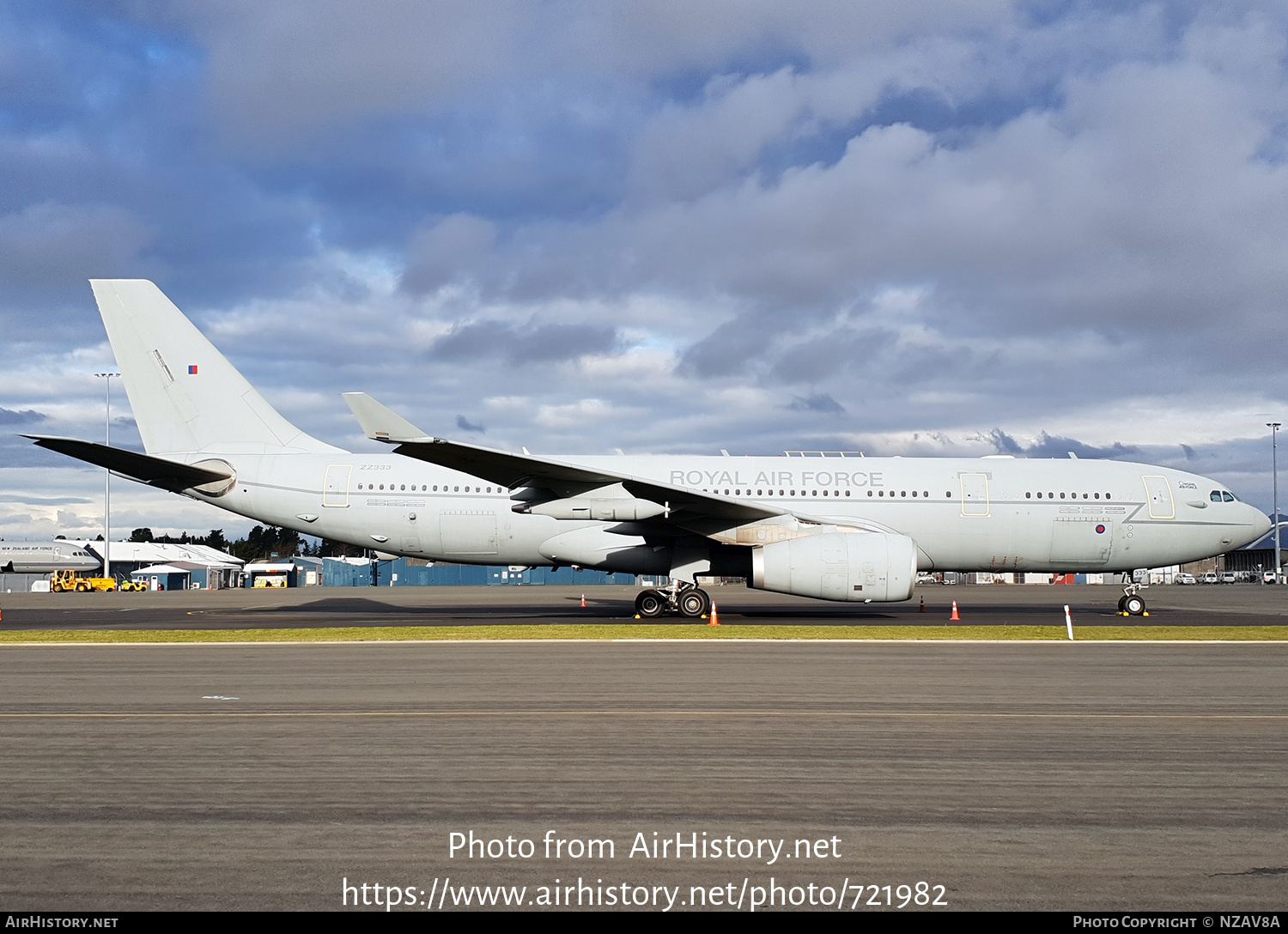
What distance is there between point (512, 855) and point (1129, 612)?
75.2 feet

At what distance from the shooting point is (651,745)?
7.00m

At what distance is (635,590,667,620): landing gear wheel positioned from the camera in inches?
845

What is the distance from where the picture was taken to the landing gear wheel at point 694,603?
21109 mm

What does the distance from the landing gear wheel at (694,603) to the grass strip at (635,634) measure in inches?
118

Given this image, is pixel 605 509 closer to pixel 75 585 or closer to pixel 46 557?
pixel 75 585

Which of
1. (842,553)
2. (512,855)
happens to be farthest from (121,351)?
(512,855)

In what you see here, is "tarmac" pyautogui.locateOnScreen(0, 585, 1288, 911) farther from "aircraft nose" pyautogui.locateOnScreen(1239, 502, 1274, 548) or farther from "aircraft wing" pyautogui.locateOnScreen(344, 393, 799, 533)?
"aircraft nose" pyautogui.locateOnScreen(1239, 502, 1274, 548)

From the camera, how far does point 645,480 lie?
21.3 metres

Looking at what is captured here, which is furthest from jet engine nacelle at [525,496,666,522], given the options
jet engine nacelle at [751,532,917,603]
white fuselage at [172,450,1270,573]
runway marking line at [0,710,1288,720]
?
runway marking line at [0,710,1288,720]

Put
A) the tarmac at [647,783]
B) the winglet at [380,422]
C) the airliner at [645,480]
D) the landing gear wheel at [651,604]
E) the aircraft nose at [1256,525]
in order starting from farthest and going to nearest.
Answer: the aircraft nose at [1256,525]
the airliner at [645,480]
the landing gear wheel at [651,604]
the winglet at [380,422]
the tarmac at [647,783]

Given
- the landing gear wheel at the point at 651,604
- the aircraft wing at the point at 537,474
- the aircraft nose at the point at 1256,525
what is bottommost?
the landing gear wheel at the point at 651,604

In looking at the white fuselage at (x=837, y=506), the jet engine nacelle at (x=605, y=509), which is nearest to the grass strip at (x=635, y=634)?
the jet engine nacelle at (x=605, y=509)

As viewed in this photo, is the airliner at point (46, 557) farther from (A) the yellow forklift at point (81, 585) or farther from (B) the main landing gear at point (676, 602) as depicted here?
(B) the main landing gear at point (676, 602)

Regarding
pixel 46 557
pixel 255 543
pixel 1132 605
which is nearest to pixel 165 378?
pixel 1132 605
